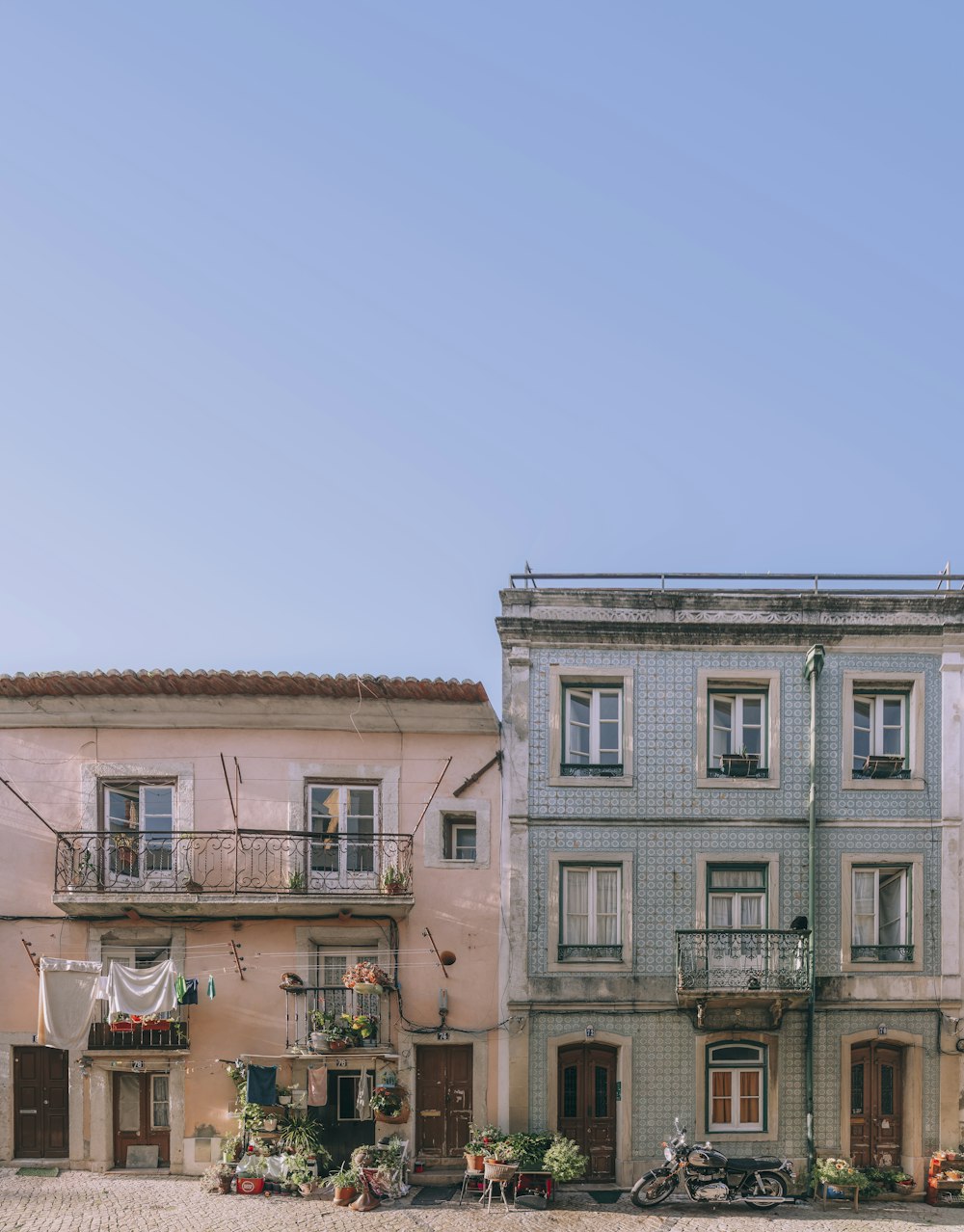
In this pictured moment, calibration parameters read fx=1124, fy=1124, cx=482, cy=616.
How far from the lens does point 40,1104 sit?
19.2 meters

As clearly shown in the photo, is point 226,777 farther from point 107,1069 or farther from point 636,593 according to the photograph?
point 636,593

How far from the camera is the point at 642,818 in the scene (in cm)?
1939

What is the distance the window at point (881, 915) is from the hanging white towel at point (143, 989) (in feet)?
37.8

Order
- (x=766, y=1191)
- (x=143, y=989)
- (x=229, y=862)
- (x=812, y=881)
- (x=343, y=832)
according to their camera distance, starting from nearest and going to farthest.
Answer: (x=766, y=1191), (x=143, y=989), (x=812, y=881), (x=229, y=862), (x=343, y=832)

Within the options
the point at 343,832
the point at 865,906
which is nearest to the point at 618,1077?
the point at 865,906

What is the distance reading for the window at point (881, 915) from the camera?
19.3 metres

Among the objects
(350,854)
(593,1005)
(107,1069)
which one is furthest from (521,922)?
(107,1069)

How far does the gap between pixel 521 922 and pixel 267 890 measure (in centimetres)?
431

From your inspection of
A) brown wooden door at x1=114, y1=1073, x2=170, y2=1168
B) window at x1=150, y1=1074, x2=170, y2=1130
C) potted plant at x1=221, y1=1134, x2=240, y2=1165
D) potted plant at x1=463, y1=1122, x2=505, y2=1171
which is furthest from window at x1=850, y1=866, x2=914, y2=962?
brown wooden door at x1=114, y1=1073, x2=170, y2=1168

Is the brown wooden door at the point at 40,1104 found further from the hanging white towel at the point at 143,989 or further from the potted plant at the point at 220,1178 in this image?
→ the potted plant at the point at 220,1178

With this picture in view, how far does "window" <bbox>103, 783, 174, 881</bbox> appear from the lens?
1942 cm

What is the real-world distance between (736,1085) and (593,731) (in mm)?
6427

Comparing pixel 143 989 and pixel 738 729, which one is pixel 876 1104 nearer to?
pixel 738 729

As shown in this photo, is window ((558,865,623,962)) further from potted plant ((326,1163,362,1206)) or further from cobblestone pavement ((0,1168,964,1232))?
potted plant ((326,1163,362,1206))
